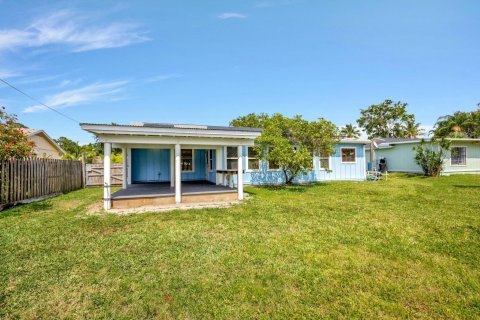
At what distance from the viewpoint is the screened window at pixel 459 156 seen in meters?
19.0

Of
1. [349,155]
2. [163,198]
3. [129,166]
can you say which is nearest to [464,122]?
[349,155]

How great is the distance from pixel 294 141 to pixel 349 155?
15.4 feet

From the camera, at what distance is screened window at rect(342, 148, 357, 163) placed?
50.4 feet

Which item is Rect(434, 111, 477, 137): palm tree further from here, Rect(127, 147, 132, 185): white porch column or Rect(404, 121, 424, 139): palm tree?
Rect(127, 147, 132, 185): white porch column

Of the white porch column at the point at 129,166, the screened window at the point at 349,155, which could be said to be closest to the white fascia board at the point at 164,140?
the white porch column at the point at 129,166

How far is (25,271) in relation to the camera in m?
3.35

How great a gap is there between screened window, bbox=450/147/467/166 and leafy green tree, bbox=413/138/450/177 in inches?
73.4

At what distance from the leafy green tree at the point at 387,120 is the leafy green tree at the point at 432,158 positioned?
25.5m

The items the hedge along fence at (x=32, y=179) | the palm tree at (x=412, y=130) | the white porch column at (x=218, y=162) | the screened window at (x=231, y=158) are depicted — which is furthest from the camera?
the palm tree at (x=412, y=130)

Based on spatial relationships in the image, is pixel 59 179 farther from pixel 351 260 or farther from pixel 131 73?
pixel 351 260

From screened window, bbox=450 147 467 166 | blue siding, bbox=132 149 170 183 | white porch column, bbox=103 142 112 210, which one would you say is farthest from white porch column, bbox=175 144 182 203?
screened window, bbox=450 147 467 166

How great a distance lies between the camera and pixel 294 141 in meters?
13.4

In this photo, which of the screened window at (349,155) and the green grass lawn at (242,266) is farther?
the screened window at (349,155)

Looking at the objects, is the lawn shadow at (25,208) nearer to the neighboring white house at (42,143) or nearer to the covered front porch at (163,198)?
the covered front porch at (163,198)
